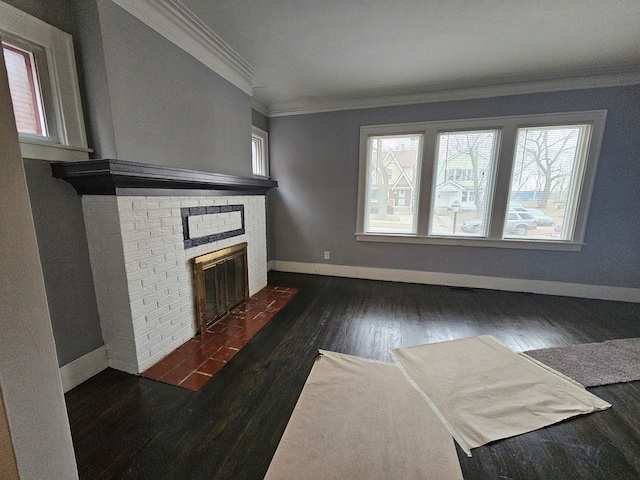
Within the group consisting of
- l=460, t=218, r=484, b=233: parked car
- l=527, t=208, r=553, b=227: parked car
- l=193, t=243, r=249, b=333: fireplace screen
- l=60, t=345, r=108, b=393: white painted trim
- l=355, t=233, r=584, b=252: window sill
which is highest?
l=527, t=208, r=553, b=227: parked car

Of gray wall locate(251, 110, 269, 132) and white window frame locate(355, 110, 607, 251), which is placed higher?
gray wall locate(251, 110, 269, 132)

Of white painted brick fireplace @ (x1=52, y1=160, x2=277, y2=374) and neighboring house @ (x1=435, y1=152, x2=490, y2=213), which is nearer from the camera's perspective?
white painted brick fireplace @ (x1=52, y1=160, x2=277, y2=374)

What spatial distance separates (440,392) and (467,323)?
3.91 feet

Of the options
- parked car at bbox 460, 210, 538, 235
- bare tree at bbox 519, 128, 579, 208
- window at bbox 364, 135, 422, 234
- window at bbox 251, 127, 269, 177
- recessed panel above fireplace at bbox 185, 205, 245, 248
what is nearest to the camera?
recessed panel above fireplace at bbox 185, 205, 245, 248

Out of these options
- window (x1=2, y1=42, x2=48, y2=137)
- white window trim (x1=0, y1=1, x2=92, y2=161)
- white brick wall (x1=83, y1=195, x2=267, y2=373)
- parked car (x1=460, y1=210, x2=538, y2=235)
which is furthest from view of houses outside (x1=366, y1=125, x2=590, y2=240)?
window (x1=2, y1=42, x2=48, y2=137)

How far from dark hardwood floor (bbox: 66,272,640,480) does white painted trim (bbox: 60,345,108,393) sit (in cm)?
5

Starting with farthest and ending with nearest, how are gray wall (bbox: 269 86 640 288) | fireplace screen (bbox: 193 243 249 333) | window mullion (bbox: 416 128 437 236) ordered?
window mullion (bbox: 416 128 437 236), gray wall (bbox: 269 86 640 288), fireplace screen (bbox: 193 243 249 333)

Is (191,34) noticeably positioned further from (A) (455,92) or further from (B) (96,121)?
(A) (455,92)

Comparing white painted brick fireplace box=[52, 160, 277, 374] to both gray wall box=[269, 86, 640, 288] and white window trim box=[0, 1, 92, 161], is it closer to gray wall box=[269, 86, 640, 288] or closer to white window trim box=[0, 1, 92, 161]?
white window trim box=[0, 1, 92, 161]

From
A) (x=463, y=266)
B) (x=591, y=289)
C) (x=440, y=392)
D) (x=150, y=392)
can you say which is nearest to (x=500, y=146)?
(x=463, y=266)

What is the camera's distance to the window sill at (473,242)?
3217 millimetres

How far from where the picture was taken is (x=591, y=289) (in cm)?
321

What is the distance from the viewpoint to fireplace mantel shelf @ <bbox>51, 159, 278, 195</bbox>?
1.49 m

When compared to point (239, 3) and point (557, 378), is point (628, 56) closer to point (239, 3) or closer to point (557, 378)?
point (557, 378)
